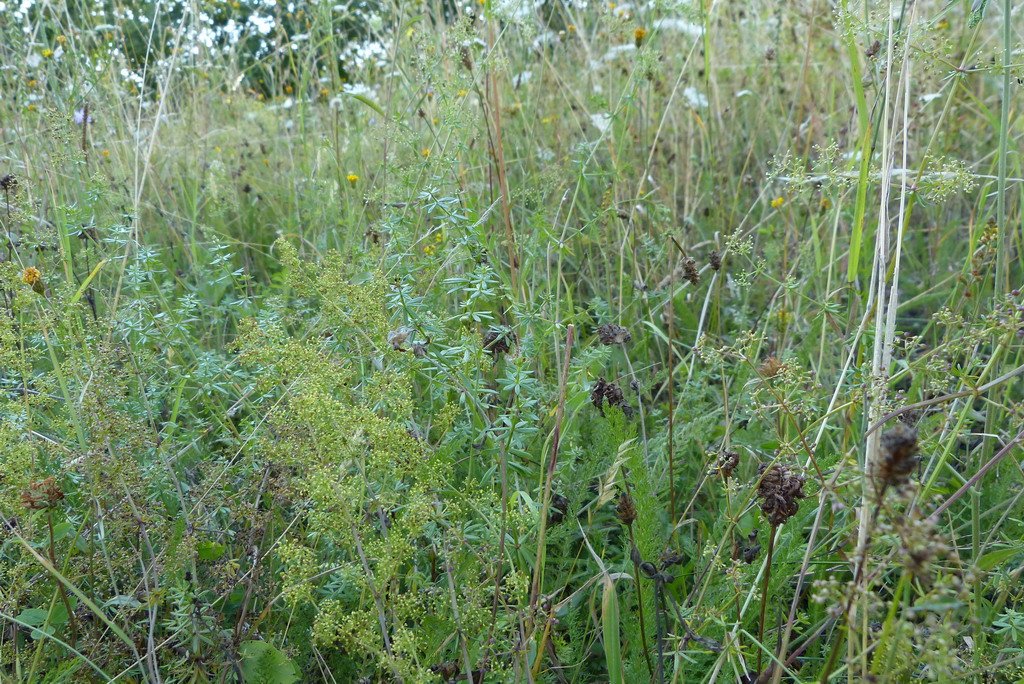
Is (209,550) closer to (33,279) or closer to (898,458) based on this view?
(33,279)

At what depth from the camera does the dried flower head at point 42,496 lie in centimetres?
125

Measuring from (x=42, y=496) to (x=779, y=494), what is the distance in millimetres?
1149

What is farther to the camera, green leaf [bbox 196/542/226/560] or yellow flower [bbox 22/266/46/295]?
yellow flower [bbox 22/266/46/295]

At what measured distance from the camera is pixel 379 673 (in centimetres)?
132

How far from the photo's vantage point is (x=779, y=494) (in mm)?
1061

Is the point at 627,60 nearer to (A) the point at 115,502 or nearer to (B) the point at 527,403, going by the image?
(B) the point at 527,403

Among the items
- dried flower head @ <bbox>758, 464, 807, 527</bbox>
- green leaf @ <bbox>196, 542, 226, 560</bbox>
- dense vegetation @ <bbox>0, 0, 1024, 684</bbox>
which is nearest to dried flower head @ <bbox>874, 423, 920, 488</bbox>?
dense vegetation @ <bbox>0, 0, 1024, 684</bbox>

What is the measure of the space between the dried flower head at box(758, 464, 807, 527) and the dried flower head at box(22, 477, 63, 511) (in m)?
1.09

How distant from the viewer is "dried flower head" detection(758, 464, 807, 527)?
1057mm

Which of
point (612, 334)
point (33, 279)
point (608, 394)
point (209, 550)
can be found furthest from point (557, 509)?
point (33, 279)

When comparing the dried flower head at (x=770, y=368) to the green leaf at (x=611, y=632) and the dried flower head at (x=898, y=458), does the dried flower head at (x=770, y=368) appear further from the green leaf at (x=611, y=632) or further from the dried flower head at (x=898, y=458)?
the dried flower head at (x=898, y=458)

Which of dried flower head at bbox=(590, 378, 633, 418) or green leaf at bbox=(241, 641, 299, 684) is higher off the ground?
dried flower head at bbox=(590, 378, 633, 418)

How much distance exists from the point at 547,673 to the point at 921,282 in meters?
1.91

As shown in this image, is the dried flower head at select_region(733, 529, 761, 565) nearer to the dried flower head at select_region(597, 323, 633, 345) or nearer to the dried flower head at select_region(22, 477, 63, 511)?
the dried flower head at select_region(597, 323, 633, 345)
